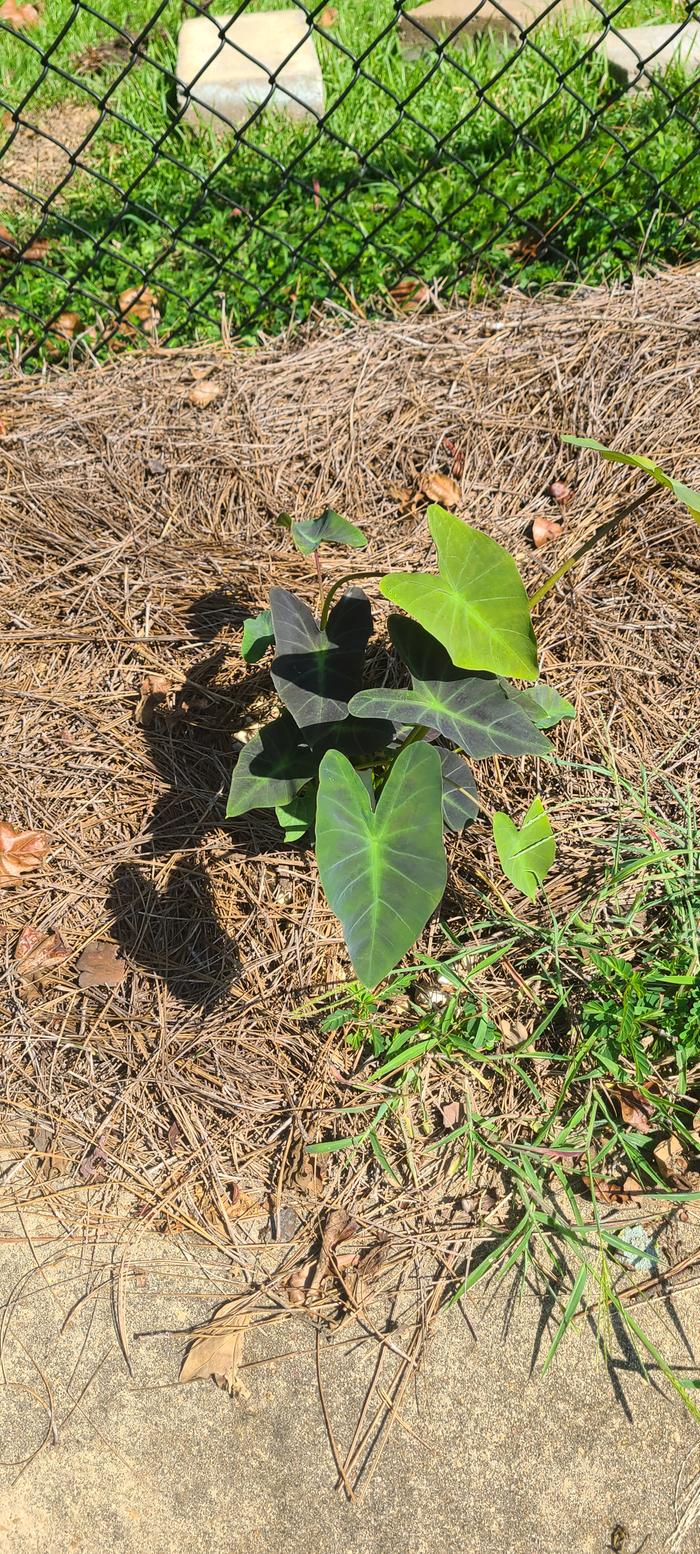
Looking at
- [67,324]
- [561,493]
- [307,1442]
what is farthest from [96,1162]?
[67,324]

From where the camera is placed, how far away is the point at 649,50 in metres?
3.09

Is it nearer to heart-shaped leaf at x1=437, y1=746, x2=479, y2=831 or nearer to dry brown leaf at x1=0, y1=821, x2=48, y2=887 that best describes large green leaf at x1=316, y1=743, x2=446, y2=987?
heart-shaped leaf at x1=437, y1=746, x2=479, y2=831

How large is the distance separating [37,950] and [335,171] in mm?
2240

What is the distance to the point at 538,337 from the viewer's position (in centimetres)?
240

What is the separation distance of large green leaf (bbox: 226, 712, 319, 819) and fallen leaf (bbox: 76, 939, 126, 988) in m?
0.40

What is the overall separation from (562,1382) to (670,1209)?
11.9 inches

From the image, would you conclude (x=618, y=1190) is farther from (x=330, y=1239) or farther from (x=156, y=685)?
(x=156, y=685)

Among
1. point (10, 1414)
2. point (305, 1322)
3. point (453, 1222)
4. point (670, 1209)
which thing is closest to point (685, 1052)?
point (670, 1209)

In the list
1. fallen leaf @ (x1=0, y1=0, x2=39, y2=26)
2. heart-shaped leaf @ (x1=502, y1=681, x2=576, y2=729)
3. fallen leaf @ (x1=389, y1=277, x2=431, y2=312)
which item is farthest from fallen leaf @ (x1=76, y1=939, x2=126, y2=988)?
fallen leaf @ (x1=0, y1=0, x2=39, y2=26)

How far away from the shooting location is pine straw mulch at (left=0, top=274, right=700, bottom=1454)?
5.46ft

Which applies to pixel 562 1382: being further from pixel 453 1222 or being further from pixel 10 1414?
pixel 10 1414

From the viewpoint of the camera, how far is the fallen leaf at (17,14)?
345cm

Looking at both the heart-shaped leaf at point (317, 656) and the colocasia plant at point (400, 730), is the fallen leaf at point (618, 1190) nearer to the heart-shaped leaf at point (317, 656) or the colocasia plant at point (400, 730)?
the colocasia plant at point (400, 730)

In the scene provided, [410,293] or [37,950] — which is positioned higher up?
[410,293]
